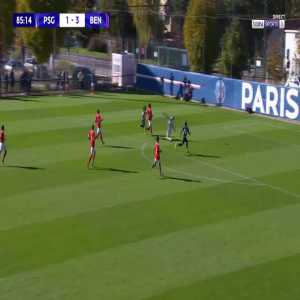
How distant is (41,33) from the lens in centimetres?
5603

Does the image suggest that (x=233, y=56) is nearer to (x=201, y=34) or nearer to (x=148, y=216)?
(x=201, y=34)

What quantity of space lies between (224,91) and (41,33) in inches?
686

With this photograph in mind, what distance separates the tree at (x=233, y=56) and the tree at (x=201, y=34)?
3.16ft

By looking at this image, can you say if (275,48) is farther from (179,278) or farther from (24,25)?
→ (179,278)

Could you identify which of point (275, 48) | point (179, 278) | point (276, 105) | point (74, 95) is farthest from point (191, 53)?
point (179, 278)

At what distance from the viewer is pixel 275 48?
205 ft

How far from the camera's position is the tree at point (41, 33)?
5488cm

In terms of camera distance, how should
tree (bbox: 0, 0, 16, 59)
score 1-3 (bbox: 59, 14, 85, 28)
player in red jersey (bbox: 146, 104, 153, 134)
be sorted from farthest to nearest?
tree (bbox: 0, 0, 16, 59) < score 1-3 (bbox: 59, 14, 85, 28) < player in red jersey (bbox: 146, 104, 153, 134)

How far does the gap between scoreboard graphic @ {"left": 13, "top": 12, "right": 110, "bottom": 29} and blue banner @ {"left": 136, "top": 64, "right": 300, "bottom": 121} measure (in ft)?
19.7

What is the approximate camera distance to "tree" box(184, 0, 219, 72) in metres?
60.3

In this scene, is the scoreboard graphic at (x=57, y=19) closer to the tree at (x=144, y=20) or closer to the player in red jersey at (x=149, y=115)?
the player in red jersey at (x=149, y=115)

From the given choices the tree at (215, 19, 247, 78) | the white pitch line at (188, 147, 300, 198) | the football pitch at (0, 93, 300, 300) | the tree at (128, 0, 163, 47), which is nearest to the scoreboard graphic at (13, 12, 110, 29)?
the football pitch at (0, 93, 300, 300)

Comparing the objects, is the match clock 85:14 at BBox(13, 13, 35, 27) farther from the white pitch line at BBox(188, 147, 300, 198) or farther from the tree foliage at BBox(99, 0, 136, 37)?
the tree foliage at BBox(99, 0, 136, 37)
